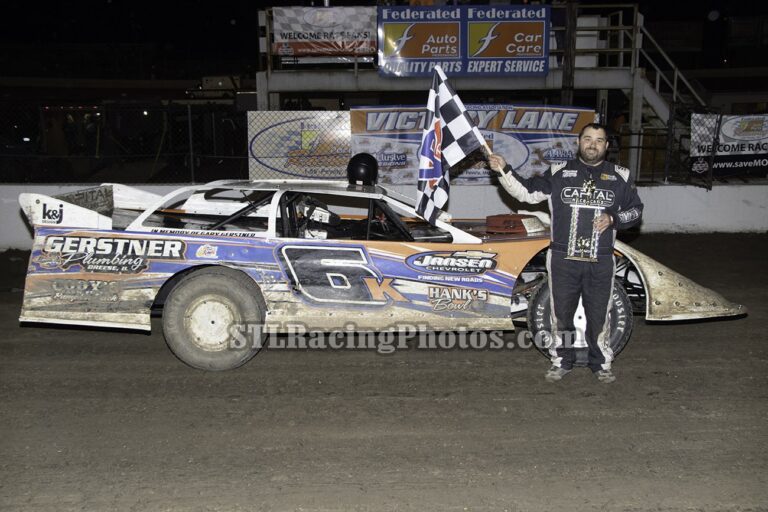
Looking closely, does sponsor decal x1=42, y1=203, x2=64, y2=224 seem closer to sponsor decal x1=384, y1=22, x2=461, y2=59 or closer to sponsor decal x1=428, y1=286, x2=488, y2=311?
sponsor decal x1=428, y1=286, x2=488, y2=311

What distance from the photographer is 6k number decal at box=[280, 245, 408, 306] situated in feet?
Answer: 17.6

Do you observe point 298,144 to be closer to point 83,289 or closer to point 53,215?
point 53,215

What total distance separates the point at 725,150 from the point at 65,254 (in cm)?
1077

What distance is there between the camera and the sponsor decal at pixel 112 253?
5.34 m

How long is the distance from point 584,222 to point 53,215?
3.97 meters

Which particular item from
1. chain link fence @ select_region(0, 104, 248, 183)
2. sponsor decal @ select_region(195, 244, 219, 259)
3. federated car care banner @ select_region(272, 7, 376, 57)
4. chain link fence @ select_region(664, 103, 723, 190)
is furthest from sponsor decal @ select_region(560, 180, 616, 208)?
chain link fence @ select_region(0, 104, 248, 183)

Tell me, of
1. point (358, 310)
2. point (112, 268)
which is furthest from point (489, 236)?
point (112, 268)

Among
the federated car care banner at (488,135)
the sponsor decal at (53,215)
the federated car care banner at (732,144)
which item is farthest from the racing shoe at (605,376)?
the federated car care banner at (732,144)

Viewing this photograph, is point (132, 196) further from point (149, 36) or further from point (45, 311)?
point (149, 36)

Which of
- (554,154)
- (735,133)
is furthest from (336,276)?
(735,133)

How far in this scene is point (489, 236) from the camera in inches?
227

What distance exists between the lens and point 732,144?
12.1 meters

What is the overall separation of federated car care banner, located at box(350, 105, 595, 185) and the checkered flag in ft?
19.7

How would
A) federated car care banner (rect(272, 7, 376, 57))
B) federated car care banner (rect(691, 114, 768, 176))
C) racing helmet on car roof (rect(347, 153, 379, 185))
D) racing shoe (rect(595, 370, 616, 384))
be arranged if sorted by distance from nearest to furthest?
racing shoe (rect(595, 370, 616, 384)), racing helmet on car roof (rect(347, 153, 379, 185)), federated car care banner (rect(691, 114, 768, 176)), federated car care banner (rect(272, 7, 376, 57))
